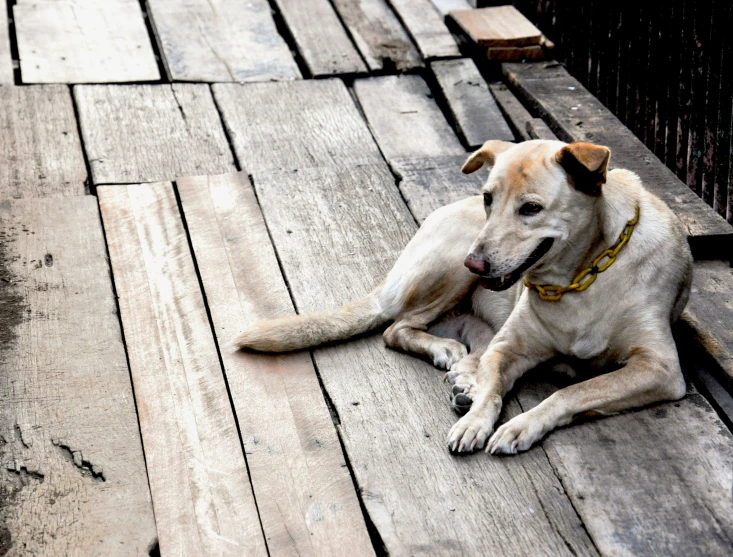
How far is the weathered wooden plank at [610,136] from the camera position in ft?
13.2

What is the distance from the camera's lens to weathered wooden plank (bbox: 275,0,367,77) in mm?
5750

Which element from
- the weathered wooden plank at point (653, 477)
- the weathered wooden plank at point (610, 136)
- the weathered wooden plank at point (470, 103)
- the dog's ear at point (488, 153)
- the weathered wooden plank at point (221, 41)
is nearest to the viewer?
the weathered wooden plank at point (653, 477)

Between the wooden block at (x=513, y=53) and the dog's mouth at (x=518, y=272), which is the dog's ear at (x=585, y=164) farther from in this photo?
the wooden block at (x=513, y=53)

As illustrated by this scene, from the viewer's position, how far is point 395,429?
322 cm

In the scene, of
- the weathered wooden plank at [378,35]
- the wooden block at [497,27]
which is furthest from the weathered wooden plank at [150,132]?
the wooden block at [497,27]

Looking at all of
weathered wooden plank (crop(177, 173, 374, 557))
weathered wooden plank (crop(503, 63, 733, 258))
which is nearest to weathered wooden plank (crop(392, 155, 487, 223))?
weathered wooden plank (crop(503, 63, 733, 258))

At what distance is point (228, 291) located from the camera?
3.94 meters

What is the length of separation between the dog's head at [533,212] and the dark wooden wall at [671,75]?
1600 millimetres

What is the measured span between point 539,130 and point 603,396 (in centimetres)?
213

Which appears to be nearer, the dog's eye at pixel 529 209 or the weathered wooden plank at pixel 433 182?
the dog's eye at pixel 529 209

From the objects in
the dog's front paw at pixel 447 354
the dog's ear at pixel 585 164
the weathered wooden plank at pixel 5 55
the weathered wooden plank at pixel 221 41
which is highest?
the dog's ear at pixel 585 164

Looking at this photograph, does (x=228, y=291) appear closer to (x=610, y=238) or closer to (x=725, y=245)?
(x=610, y=238)

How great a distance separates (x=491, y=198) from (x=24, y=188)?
244 centimetres

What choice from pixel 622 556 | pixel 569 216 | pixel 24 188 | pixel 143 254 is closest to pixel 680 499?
pixel 622 556
